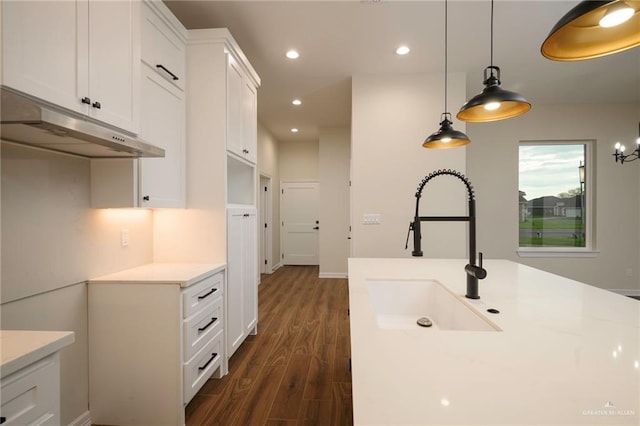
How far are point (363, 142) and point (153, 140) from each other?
230 centimetres

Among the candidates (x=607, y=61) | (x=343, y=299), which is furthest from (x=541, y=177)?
(x=343, y=299)

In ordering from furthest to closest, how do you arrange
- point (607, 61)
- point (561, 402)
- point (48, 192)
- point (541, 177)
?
1. point (541, 177)
2. point (607, 61)
3. point (48, 192)
4. point (561, 402)

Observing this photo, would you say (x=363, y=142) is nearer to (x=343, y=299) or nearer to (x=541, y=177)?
(x=343, y=299)

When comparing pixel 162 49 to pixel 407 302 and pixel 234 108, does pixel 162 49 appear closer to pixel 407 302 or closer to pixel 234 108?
pixel 234 108

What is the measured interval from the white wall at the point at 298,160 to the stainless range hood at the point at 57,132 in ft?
16.6

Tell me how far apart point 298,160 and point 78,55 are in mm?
5405

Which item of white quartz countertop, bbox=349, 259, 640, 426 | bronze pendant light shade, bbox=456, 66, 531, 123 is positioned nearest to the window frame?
bronze pendant light shade, bbox=456, 66, 531, 123

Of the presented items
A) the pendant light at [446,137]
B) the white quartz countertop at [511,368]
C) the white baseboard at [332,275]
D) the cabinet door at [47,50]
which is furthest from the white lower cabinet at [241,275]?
the white baseboard at [332,275]

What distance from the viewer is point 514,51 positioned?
2.94 metres

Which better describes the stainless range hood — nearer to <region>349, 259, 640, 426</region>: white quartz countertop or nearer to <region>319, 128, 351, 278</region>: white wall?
<region>349, 259, 640, 426</region>: white quartz countertop

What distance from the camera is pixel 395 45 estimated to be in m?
2.82

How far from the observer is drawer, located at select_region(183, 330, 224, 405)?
174 cm

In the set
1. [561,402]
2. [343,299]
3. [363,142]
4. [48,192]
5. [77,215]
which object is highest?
[363,142]

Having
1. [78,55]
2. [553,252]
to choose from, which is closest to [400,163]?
[78,55]
